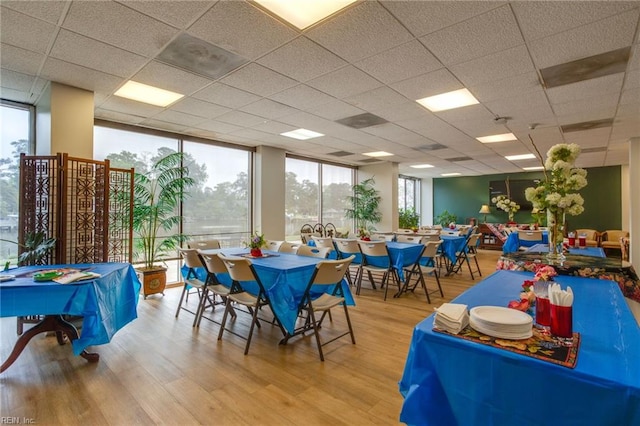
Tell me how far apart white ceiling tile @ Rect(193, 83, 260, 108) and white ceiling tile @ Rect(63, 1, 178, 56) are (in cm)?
94

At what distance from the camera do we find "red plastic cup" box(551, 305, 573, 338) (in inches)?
46.8

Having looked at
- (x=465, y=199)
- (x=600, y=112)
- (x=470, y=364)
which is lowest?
(x=470, y=364)

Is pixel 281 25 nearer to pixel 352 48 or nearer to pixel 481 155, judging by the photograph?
pixel 352 48

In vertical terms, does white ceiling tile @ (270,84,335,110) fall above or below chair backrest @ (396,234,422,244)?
above

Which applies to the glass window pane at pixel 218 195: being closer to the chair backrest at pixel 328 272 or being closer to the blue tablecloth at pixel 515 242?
the chair backrest at pixel 328 272

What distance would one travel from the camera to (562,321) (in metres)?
1.20

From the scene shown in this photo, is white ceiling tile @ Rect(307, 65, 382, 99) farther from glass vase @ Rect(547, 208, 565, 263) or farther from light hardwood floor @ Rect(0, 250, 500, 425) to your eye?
light hardwood floor @ Rect(0, 250, 500, 425)

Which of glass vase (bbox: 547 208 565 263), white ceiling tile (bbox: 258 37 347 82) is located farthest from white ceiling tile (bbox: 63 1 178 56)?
glass vase (bbox: 547 208 565 263)

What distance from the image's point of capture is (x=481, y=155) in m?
7.89

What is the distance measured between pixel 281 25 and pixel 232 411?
282 cm

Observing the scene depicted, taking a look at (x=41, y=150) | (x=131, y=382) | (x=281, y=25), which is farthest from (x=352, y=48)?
(x=41, y=150)

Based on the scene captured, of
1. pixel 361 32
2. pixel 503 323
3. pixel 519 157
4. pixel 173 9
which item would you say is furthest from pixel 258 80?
pixel 519 157

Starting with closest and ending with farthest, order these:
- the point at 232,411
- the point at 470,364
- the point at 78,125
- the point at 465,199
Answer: the point at 470,364, the point at 232,411, the point at 78,125, the point at 465,199

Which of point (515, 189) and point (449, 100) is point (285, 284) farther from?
point (515, 189)
